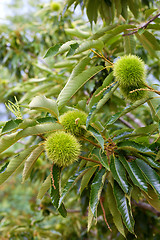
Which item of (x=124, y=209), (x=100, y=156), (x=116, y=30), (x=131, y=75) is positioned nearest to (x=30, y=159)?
(x=100, y=156)

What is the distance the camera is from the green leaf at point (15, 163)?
91 cm

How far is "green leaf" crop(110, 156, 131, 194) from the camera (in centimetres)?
87

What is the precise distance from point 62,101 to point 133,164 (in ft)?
1.26

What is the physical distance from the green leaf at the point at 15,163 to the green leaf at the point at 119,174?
0.33 meters

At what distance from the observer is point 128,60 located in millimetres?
924

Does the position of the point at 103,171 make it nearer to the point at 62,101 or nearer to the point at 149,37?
the point at 62,101

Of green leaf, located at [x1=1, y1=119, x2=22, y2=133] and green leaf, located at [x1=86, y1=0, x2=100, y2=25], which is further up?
green leaf, located at [x1=86, y1=0, x2=100, y2=25]

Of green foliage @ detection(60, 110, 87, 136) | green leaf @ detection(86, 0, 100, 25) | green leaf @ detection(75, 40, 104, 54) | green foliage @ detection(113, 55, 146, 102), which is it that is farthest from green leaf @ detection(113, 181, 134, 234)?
green leaf @ detection(86, 0, 100, 25)

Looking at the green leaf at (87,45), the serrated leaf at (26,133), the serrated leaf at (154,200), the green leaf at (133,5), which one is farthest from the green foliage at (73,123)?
the green leaf at (133,5)

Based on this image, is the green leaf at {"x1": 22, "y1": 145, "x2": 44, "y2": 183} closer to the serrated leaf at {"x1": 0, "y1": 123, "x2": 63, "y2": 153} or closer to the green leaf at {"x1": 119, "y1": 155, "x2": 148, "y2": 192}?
the serrated leaf at {"x1": 0, "y1": 123, "x2": 63, "y2": 153}

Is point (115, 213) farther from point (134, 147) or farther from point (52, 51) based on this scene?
point (52, 51)

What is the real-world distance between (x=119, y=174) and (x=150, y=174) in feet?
0.40

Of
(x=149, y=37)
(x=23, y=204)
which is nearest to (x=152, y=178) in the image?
(x=149, y=37)

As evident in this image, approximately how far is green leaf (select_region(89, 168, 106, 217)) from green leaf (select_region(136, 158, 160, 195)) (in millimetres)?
154
